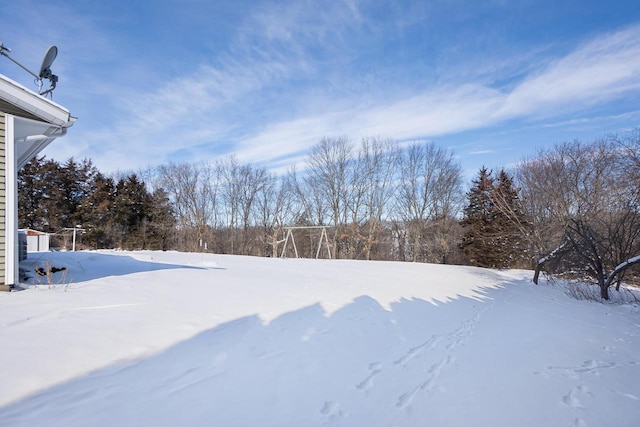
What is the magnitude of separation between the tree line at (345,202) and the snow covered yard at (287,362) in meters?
14.1

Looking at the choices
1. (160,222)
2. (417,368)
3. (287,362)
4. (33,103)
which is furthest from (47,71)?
(160,222)

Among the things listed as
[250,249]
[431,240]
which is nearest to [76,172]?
[250,249]

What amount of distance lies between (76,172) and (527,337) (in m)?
31.9

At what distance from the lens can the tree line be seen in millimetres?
18797

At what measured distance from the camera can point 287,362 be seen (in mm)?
3221

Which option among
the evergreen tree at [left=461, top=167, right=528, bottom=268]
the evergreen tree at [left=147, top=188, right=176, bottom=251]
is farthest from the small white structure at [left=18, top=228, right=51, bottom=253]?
the evergreen tree at [left=461, top=167, right=528, bottom=268]

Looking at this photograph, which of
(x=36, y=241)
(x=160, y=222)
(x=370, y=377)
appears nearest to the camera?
(x=370, y=377)

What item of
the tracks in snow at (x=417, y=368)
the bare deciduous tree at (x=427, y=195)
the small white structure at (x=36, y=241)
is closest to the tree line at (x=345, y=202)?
the bare deciduous tree at (x=427, y=195)

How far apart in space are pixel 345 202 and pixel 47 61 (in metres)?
20.4

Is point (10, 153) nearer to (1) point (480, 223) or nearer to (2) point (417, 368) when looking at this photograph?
(2) point (417, 368)

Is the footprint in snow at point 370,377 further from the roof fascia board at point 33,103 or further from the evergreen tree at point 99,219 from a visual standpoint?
the evergreen tree at point 99,219

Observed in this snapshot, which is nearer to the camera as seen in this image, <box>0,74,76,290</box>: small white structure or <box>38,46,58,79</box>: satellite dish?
<box>0,74,76,290</box>: small white structure

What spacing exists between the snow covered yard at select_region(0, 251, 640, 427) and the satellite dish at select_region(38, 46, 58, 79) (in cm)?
384

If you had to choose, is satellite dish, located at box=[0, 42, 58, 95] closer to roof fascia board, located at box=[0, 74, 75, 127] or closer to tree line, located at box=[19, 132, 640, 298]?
roof fascia board, located at box=[0, 74, 75, 127]
